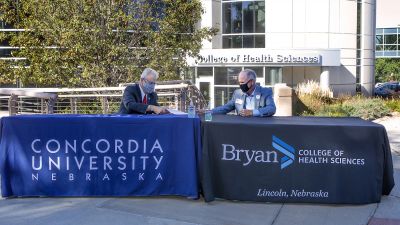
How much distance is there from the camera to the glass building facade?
73.8 metres

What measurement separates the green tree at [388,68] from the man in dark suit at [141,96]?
71702 millimetres

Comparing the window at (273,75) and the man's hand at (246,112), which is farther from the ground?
the window at (273,75)

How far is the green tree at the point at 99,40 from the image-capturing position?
47.9 ft

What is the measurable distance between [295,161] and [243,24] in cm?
2787

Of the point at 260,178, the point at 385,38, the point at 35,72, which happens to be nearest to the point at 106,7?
the point at 35,72

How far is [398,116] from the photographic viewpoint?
19.9 metres

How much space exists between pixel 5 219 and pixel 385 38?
251 ft

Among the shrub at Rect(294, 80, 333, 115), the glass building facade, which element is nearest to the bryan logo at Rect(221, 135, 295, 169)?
the shrub at Rect(294, 80, 333, 115)

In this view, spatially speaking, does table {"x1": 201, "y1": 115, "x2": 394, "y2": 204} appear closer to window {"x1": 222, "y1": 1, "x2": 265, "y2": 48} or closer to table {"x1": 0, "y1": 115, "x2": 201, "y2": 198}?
table {"x1": 0, "y1": 115, "x2": 201, "y2": 198}

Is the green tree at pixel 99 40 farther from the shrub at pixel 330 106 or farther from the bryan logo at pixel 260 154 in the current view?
the bryan logo at pixel 260 154

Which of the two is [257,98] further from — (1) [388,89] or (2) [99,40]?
(1) [388,89]

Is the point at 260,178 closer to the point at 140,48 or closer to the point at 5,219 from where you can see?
the point at 5,219

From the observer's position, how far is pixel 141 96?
732 cm

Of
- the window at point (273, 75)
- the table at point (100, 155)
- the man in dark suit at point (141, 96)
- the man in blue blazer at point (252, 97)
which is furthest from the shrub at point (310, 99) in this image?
the table at point (100, 155)
